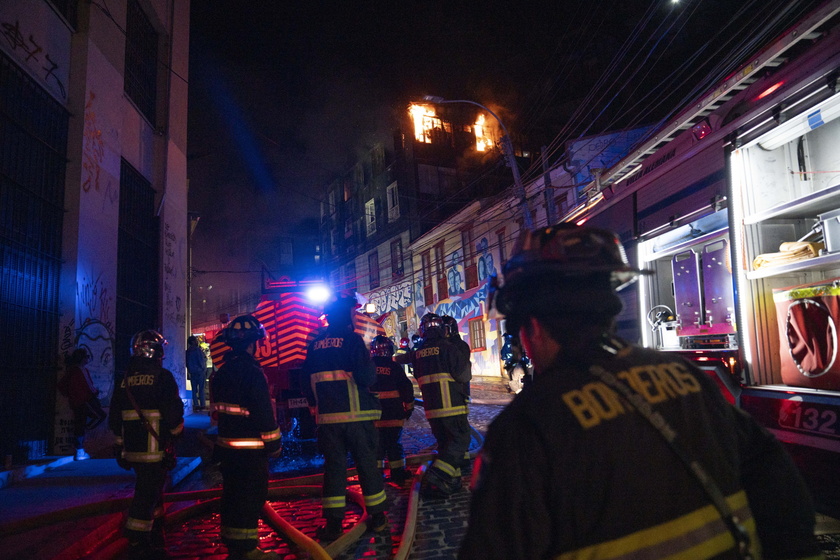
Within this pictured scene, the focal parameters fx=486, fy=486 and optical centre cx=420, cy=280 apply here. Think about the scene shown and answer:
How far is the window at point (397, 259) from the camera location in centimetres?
3203

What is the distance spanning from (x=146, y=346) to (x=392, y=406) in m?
3.26

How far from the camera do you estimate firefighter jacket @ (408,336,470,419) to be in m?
5.78

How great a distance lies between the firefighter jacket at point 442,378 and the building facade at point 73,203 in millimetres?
5376

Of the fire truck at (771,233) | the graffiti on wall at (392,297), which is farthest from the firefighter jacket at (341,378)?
the graffiti on wall at (392,297)

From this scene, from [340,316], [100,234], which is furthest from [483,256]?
[340,316]

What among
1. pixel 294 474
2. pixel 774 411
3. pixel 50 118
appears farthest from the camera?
pixel 50 118

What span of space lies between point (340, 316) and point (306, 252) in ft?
151

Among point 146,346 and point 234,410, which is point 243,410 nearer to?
point 234,410

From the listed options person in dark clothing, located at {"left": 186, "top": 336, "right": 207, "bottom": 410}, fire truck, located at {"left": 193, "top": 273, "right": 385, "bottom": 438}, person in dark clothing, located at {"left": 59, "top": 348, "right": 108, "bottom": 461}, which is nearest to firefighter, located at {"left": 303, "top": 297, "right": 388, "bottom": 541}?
fire truck, located at {"left": 193, "top": 273, "right": 385, "bottom": 438}

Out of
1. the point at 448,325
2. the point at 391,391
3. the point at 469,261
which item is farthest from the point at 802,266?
the point at 469,261

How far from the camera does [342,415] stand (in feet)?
14.9

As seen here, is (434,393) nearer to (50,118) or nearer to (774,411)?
(774,411)

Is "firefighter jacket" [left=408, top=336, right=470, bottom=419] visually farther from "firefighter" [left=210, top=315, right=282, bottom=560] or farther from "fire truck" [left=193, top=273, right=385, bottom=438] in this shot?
"fire truck" [left=193, top=273, right=385, bottom=438]

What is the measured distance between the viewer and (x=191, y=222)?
19.1 m
